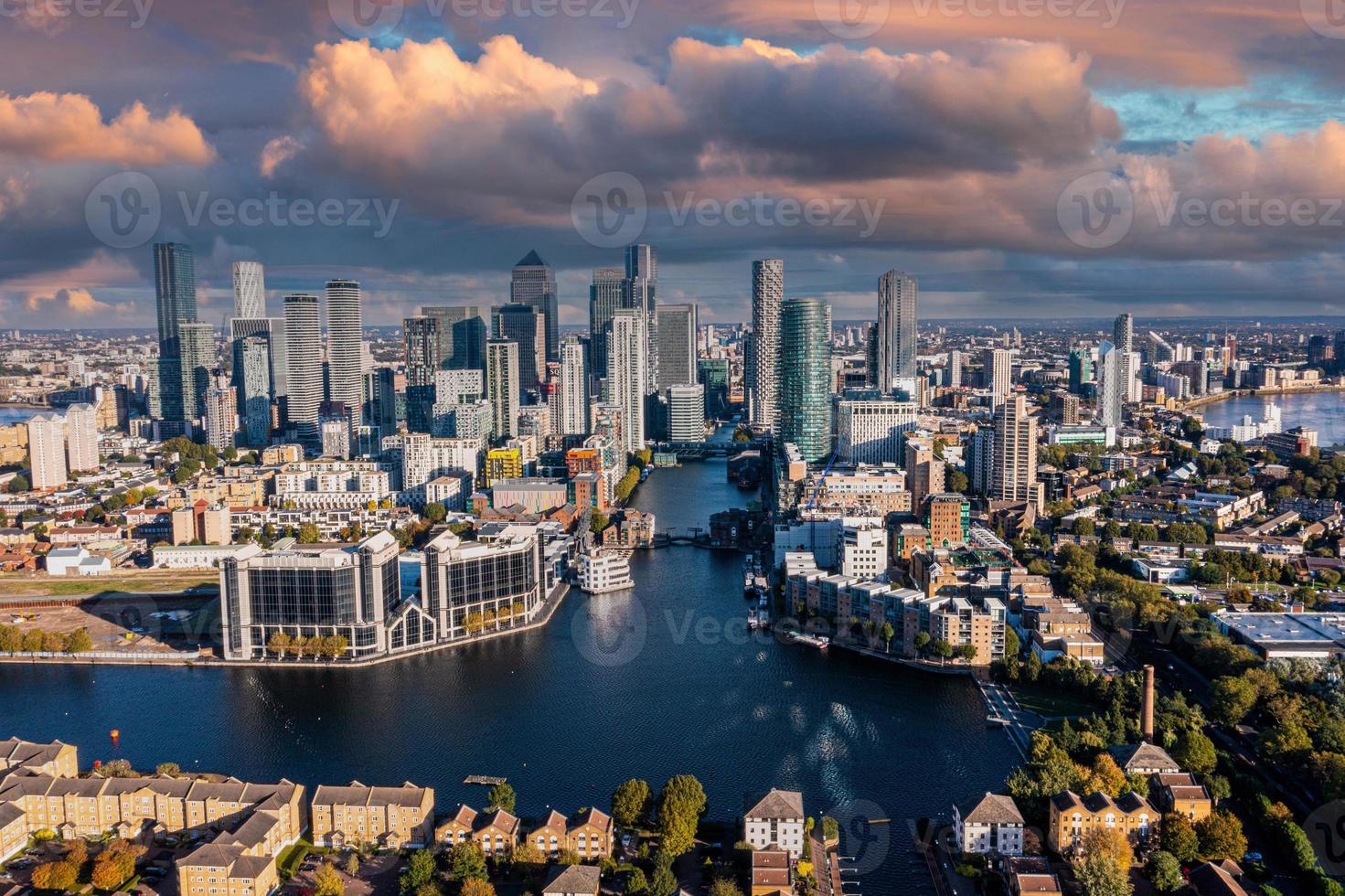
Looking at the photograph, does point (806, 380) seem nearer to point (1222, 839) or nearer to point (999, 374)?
point (1222, 839)

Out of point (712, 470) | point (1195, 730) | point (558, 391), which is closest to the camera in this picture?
point (1195, 730)

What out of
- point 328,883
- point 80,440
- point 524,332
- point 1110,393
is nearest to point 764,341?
point 524,332

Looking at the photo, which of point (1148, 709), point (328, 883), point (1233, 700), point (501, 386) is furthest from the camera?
point (501, 386)

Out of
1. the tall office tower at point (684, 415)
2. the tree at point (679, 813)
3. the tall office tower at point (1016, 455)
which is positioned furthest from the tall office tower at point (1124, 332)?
the tree at point (679, 813)

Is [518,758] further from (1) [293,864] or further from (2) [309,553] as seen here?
(2) [309,553]

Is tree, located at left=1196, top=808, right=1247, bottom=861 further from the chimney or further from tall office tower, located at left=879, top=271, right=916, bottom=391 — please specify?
tall office tower, located at left=879, top=271, right=916, bottom=391

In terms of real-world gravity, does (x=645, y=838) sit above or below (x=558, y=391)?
below

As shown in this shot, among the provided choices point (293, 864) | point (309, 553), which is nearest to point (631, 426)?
point (309, 553)
